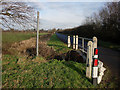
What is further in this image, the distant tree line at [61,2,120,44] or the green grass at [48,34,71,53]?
the distant tree line at [61,2,120,44]

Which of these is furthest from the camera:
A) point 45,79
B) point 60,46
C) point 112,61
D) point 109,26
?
point 109,26

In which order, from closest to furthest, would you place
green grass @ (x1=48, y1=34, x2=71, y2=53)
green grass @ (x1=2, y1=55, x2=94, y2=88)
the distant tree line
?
1. green grass @ (x1=2, y1=55, x2=94, y2=88)
2. green grass @ (x1=48, y1=34, x2=71, y2=53)
3. the distant tree line

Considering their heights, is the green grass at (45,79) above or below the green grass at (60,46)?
above

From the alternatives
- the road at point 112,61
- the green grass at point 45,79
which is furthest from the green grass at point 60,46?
the green grass at point 45,79

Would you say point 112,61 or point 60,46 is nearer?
point 112,61

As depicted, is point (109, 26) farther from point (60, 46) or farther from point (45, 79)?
point (45, 79)

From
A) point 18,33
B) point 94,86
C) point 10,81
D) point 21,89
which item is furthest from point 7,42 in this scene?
point 94,86

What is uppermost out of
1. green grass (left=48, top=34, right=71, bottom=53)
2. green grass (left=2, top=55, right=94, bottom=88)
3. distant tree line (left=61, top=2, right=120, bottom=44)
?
distant tree line (left=61, top=2, right=120, bottom=44)

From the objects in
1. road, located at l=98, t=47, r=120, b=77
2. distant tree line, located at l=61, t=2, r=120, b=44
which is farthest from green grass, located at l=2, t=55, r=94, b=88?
distant tree line, located at l=61, t=2, r=120, b=44

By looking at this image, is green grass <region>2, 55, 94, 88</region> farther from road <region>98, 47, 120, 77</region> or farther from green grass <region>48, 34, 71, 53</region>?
green grass <region>48, 34, 71, 53</region>

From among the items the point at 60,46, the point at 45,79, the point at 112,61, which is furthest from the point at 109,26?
the point at 45,79

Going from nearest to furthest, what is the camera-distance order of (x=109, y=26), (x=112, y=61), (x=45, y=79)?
(x=45, y=79)
(x=112, y=61)
(x=109, y=26)

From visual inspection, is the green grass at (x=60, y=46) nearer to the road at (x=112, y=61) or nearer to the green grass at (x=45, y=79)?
the road at (x=112, y=61)

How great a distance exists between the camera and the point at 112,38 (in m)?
16.5
